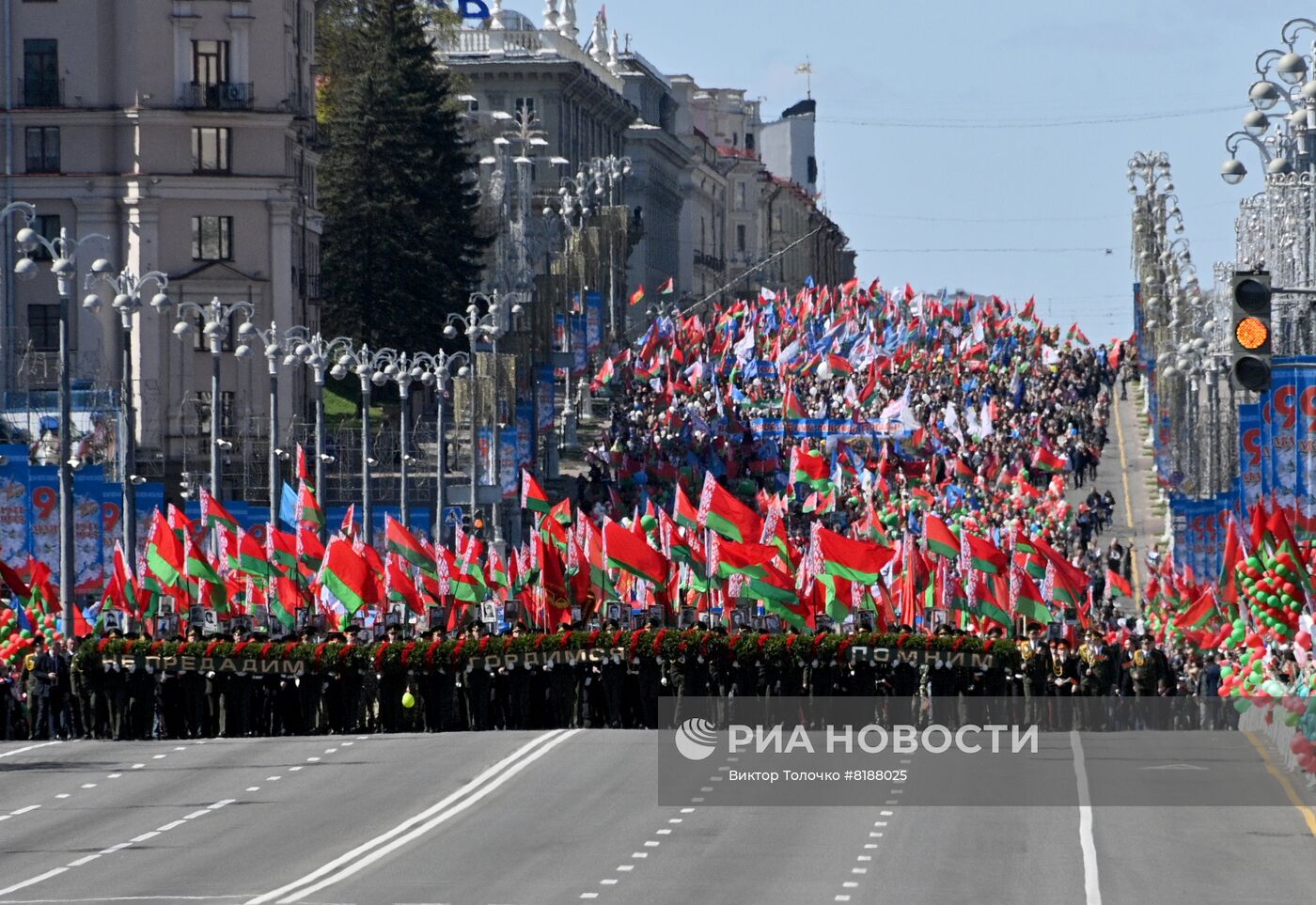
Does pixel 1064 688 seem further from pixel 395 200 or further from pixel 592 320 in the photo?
pixel 395 200

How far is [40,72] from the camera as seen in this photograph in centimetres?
7738

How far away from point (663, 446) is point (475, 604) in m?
35.4

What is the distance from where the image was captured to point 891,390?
84.6 meters

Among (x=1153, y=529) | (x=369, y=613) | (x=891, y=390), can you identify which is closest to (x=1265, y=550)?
(x=369, y=613)

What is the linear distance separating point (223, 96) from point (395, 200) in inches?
546

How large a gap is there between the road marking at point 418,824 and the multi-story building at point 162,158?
44.8 metres

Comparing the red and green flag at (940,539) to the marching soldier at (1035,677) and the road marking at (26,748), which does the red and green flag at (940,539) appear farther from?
the road marking at (26,748)

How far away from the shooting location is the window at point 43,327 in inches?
3002

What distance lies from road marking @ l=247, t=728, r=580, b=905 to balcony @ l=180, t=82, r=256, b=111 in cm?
4656

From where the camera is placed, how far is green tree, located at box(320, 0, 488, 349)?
297ft

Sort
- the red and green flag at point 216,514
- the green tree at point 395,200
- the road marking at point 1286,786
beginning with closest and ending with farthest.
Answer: the road marking at point 1286,786 < the red and green flag at point 216,514 < the green tree at point 395,200

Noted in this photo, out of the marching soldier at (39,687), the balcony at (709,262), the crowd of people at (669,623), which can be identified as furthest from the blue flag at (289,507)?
the balcony at (709,262)

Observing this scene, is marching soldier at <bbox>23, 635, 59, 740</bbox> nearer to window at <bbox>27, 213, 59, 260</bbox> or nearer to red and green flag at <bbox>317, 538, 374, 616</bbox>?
red and green flag at <bbox>317, 538, 374, 616</bbox>

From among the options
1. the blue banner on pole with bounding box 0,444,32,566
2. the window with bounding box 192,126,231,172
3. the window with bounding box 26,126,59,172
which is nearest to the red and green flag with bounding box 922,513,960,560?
the blue banner on pole with bounding box 0,444,32,566
